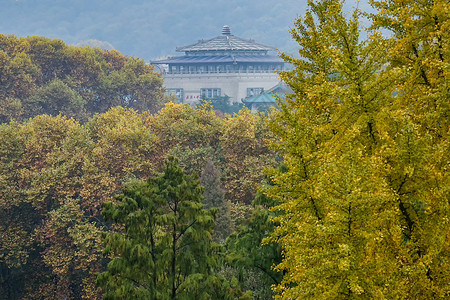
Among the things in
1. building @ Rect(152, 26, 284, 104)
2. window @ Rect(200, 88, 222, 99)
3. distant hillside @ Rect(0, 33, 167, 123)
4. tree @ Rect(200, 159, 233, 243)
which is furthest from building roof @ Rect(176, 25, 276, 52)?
tree @ Rect(200, 159, 233, 243)

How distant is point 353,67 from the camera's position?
1111cm

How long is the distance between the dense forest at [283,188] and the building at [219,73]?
72786 mm

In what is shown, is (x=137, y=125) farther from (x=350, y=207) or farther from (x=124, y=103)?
(x=124, y=103)

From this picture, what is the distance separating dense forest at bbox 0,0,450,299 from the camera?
30.5ft

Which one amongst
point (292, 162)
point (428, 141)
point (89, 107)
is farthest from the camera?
point (89, 107)

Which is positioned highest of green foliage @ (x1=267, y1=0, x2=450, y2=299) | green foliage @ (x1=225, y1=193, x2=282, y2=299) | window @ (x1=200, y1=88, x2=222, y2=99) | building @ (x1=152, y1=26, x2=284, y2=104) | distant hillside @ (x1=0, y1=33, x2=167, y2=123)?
building @ (x1=152, y1=26, x2=284, y2=104)

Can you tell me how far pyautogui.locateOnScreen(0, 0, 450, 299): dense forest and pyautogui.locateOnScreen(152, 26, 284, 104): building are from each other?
7279cm

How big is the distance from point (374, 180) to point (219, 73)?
9946cm

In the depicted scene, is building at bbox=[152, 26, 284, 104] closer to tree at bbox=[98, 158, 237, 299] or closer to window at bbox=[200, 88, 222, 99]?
window at bbox=[200, 88, 222, 99]

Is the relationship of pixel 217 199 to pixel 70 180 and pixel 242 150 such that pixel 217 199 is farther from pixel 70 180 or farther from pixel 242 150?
pixel 70 180

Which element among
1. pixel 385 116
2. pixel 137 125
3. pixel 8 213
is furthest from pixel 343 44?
pixel 8 213

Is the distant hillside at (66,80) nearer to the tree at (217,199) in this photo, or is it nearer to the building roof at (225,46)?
the tree at (217,199)

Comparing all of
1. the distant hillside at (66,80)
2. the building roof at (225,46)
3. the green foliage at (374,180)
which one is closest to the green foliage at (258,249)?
the green foliage at (374,180)

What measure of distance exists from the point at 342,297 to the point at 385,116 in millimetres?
3599
